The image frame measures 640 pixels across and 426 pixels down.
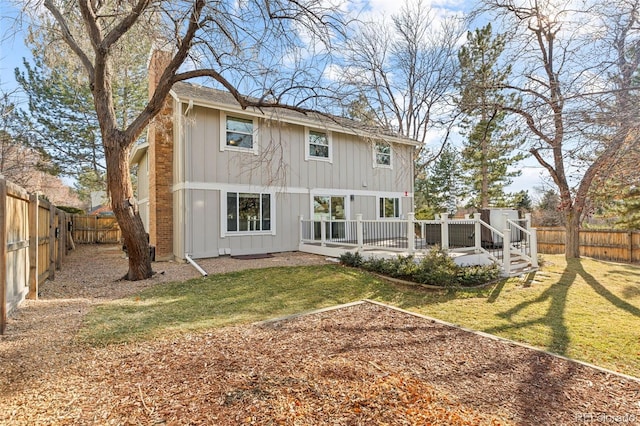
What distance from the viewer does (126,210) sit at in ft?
25.2

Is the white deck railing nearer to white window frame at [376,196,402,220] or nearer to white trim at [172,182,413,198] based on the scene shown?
white trim at [172,182,413,198]

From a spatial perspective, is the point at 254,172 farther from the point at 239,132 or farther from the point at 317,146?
the point at 317,146

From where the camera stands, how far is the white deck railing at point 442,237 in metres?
8.54

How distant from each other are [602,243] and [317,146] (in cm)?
1390

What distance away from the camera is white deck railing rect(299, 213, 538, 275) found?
8537 mm

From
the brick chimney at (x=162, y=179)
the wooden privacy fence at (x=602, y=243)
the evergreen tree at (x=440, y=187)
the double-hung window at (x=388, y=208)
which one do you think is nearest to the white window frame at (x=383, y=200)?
the double-hung window at (x=388, y=208)

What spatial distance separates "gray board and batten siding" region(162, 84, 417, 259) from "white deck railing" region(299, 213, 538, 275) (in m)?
1.12

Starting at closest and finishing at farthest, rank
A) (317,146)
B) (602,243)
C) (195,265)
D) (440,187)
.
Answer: (195,265), (317,146), (602,243), (440,187)

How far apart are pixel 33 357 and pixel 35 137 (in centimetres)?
2056

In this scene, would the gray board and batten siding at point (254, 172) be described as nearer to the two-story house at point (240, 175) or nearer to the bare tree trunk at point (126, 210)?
the two-story house at point (240, 175)

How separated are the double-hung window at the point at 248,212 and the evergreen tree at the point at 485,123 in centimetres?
692

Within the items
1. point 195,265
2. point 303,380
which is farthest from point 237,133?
point 303,380

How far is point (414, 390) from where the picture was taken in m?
2.71

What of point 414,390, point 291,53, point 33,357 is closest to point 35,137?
point 291,53
